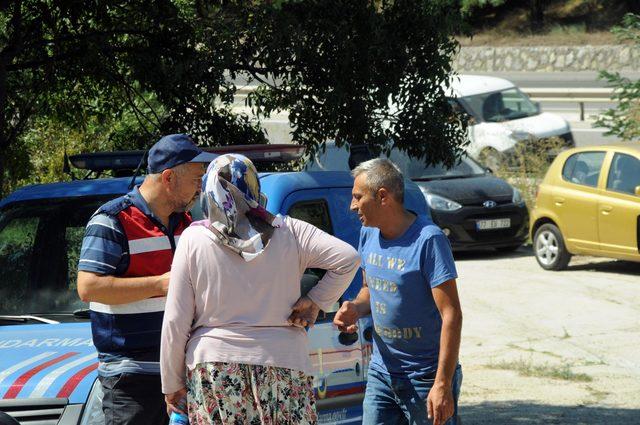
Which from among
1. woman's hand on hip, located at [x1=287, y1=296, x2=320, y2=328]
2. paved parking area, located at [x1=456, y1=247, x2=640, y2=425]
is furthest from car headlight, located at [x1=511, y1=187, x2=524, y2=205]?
woman's hand on hip, located at [x1=287, y1=296, x2=320, y2=328]

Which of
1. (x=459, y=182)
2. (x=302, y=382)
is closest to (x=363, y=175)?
(x=302, y=382)

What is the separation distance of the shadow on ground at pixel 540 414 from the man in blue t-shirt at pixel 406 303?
3200 mm

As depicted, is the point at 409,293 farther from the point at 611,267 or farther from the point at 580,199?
the point at 611,267

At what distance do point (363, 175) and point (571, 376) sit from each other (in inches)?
206

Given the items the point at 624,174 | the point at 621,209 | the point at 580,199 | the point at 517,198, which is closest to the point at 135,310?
the point at 621,209

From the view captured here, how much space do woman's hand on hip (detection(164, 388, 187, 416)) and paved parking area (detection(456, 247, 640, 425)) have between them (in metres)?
4.19

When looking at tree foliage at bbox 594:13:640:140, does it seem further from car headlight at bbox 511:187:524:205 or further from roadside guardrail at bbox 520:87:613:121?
roadside guardrail at bbox 520:87:613:121

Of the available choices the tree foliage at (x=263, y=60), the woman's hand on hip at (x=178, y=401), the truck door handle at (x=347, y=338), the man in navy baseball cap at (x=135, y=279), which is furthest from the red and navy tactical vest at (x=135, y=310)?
the tree foliage at (x=263, y=60)

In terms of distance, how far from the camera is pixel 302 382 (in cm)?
410

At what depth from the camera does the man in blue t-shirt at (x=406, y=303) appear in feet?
15.2

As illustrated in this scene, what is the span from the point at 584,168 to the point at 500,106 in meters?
8.20

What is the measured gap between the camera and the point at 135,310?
4508 millimetres

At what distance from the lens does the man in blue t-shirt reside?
464 centimetres

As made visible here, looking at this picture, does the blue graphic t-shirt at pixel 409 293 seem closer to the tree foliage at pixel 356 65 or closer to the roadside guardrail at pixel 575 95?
the tree foliage at pixel 356 65
